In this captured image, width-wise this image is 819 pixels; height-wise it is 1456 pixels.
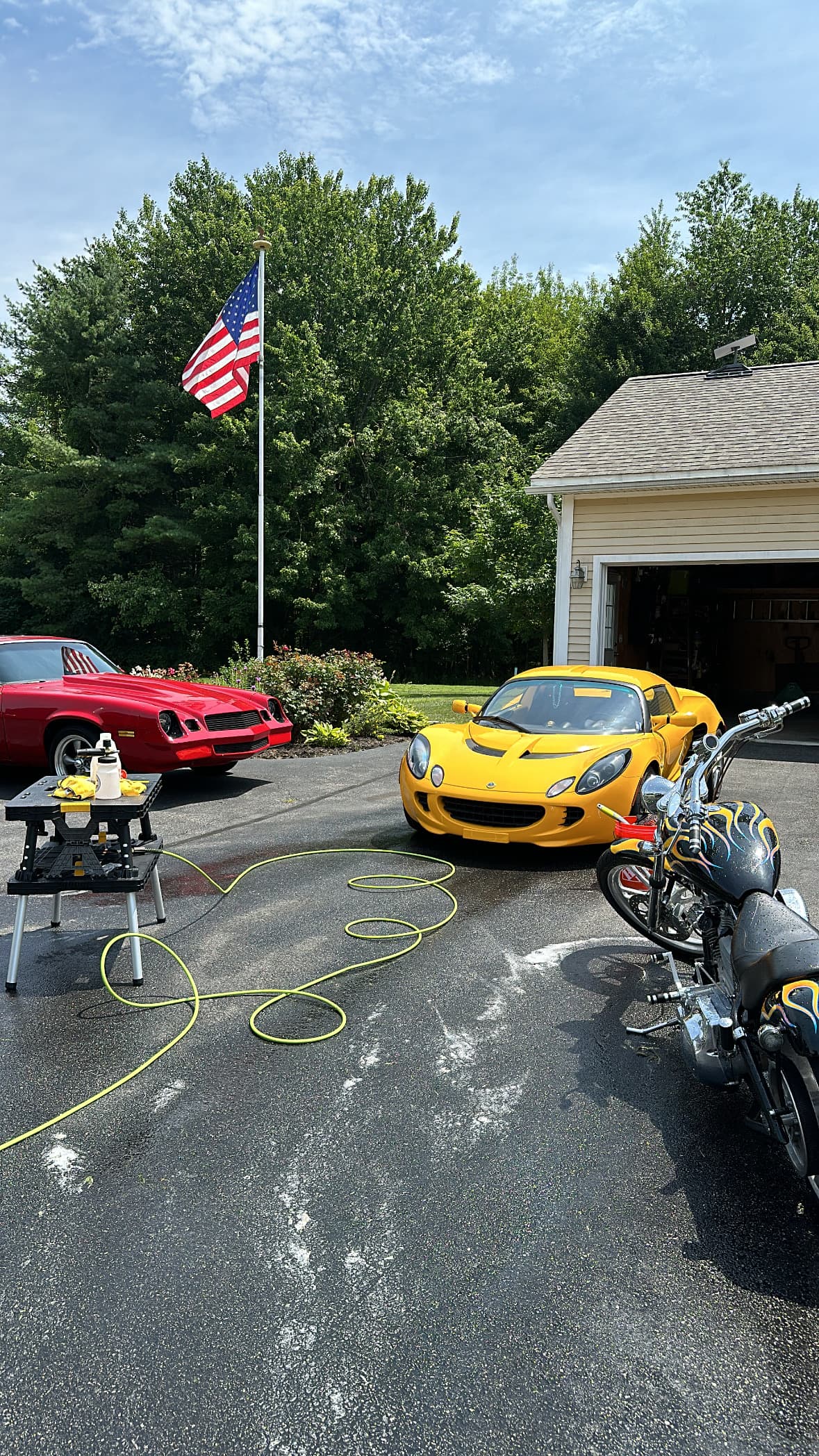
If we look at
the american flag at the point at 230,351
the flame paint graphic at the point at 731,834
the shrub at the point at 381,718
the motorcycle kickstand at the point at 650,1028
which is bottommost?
the motorcycle kickstand at the point at 650,1028

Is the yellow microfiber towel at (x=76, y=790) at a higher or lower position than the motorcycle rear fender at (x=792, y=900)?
higher

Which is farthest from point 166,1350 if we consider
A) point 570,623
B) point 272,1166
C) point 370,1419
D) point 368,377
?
point 368,377

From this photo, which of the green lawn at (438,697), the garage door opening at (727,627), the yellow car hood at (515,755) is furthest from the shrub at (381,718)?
the yellow car hood at (515,755)

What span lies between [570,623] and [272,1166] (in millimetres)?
11390

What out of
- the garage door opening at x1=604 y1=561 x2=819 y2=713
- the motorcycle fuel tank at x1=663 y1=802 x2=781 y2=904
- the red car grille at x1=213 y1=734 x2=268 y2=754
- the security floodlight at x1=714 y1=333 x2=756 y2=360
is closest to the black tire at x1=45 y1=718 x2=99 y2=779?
the red car grille at x1=213 y1=734 x2=268 y2=754

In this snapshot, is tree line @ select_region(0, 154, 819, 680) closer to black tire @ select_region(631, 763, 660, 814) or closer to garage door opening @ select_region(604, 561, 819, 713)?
garage door opening @ select_region(604, 561, 819, 713)

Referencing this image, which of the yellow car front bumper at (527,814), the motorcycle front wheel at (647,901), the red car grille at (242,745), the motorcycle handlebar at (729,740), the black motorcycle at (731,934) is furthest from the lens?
the red car grille at (242,745)

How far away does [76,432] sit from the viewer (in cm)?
3064

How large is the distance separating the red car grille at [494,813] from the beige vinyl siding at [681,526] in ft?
25.3

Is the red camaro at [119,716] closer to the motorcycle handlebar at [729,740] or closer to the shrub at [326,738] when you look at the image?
the shrub at [326,738]

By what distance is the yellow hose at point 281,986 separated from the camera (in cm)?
326

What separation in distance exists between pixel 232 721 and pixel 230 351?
28.1 ft

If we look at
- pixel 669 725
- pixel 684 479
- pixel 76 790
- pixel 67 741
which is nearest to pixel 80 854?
pixel 76 790

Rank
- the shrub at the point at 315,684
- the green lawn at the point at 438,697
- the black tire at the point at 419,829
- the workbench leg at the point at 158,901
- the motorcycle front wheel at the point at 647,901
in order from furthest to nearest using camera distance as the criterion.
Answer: the green lawn at the point at 438,697 → the shrub at the point at 315,684 → the black tire at the point at 419,829 → the workbench leg at the point at 158,901 → the motorcycle front wheel at the point at 647,901
